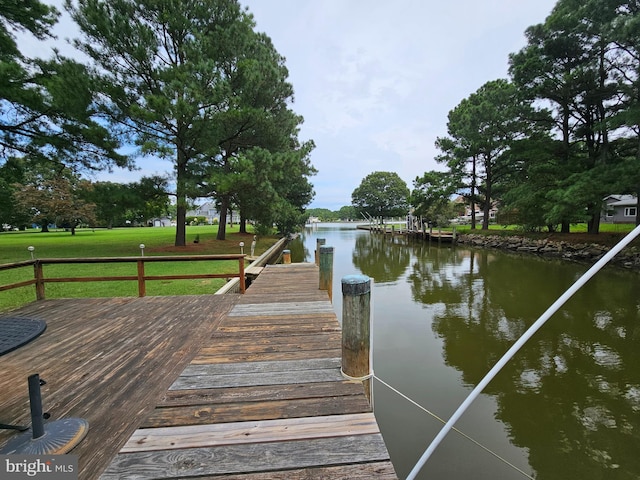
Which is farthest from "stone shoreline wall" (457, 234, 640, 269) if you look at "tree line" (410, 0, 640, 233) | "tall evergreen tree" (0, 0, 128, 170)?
"tall evergreen tree" (0, 0, 128, 170)

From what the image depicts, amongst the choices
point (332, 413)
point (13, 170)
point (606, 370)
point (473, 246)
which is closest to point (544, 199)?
point (473, 246)

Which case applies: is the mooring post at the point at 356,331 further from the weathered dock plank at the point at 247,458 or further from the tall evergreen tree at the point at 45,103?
the tall evergreen tree at the point at 45,103

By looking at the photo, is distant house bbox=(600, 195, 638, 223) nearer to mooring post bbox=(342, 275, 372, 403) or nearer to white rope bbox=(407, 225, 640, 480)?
mooring post bbox=(342, 275, 372, 403)

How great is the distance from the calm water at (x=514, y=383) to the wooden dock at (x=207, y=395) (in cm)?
99

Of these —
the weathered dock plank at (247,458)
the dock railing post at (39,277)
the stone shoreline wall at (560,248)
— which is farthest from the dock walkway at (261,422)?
the stone shoreline wall at (560,248)

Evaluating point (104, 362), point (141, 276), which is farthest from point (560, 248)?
point (104, 362)

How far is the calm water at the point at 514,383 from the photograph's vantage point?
2.69 m

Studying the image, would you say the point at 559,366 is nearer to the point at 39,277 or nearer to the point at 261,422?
the point at 261,422

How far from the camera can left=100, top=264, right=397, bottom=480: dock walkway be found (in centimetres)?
143

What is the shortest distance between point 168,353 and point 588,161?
764 inches

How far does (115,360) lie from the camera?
2.96 meters

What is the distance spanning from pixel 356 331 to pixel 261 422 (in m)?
0.86

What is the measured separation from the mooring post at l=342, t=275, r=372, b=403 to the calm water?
46cm

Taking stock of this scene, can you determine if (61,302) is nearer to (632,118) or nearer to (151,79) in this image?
(151,79)
